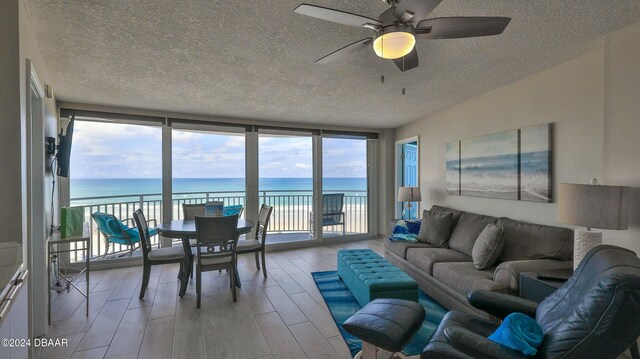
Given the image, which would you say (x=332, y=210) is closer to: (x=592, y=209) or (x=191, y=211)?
(x=191, y=211)

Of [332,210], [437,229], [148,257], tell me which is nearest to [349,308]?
[437,229]

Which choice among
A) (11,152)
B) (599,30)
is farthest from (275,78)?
(599,30)

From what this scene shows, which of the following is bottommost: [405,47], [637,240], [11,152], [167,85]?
[637,240]

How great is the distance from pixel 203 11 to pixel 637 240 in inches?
139

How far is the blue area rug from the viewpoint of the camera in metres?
2.28

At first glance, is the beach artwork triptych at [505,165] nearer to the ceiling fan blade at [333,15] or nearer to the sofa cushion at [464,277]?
the sofa cushion at [464,277]

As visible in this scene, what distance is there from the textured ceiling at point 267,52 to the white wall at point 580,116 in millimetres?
177

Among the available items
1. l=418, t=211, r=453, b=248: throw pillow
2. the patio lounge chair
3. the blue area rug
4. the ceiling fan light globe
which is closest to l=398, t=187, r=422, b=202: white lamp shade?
l=418, t=211, r=453, b=248: throw pillow

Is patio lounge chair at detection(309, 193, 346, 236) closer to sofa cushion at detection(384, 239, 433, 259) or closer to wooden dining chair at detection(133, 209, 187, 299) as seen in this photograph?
sofa cushion at detection(384, 239, 433, 259)

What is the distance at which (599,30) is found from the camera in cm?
214

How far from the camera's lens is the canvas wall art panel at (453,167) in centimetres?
418

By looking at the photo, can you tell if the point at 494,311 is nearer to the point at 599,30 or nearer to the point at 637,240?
the point at 637,240

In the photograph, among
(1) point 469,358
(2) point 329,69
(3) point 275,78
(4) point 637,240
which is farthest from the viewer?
(3) point 275,78

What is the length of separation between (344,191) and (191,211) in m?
3.33
